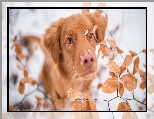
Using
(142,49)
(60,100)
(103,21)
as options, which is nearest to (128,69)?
(142,49)

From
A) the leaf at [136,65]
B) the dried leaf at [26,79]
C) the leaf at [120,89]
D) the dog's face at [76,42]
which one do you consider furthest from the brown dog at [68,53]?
the leaf at [136,65]

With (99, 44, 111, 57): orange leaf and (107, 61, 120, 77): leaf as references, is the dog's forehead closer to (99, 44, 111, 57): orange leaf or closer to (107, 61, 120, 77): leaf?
(99, 44, 111, 57): orange leaf

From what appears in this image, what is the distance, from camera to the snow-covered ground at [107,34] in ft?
7.65

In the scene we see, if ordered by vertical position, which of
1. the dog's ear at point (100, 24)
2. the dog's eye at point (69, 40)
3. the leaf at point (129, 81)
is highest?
the dog's ear at point (100, 24)

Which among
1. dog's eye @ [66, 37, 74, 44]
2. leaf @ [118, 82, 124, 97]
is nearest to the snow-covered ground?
leaf @ [118, 82, 124, 97]

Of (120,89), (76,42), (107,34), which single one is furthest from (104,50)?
(120,89)

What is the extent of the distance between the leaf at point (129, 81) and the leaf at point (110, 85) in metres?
0.07

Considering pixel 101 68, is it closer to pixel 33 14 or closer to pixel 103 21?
pixel 103 21

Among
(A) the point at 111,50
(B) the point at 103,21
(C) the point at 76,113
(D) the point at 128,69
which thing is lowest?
(C) the point at 76,113

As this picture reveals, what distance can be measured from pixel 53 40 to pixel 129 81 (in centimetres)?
78

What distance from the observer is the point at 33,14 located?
234 cm

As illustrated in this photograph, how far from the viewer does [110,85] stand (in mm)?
2340

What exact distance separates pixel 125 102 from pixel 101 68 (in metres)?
0.38

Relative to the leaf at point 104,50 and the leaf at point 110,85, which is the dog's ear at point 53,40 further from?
the leaf at point 110,85
